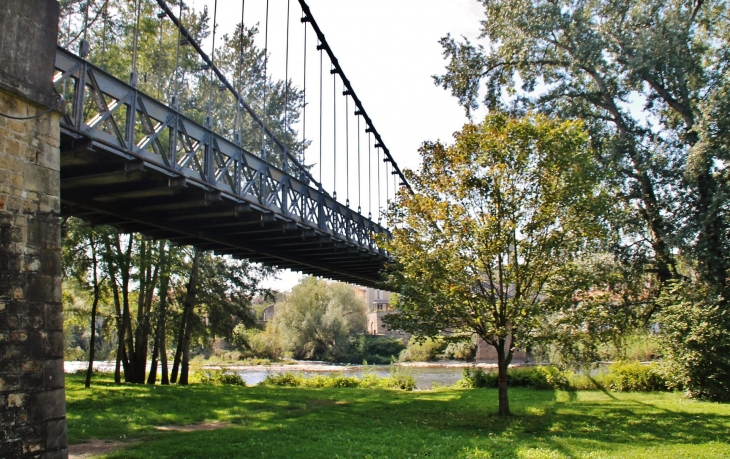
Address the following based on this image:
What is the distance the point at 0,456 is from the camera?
5930 millimetres

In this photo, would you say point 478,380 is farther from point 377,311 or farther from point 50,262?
point 377,311

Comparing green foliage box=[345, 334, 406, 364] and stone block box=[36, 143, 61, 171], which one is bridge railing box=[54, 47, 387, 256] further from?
green foliage box=[345, 334, 406, 364]

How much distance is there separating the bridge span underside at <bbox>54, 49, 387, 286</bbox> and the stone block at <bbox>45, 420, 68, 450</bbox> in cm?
388

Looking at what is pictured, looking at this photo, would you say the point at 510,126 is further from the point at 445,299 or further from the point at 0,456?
the point at 0,456

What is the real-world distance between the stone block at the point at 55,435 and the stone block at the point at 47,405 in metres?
0.08

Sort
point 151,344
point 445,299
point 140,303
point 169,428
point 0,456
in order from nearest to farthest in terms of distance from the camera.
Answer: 1. point 0,456
2. point 169,428
3. point 445,299
4. point 140,303
5. point 151,344

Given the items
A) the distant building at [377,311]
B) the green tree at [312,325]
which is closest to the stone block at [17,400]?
the green tree at [312,325]

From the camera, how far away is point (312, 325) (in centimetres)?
4872


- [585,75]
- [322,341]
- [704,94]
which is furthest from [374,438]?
[322,341]

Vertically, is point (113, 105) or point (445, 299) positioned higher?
point (113, 105)

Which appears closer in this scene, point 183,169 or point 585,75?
point 183,169

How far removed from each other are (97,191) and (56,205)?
437cm

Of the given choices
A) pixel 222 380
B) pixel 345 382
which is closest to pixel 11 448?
pixel 222 380

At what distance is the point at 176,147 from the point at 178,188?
29.7 inches
